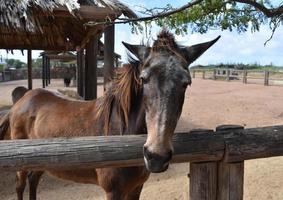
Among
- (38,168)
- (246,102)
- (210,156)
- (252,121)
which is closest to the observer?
(38,168)

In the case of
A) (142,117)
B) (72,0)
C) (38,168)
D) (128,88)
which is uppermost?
(72,0)

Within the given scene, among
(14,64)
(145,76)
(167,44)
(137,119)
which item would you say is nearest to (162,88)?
(145,76)

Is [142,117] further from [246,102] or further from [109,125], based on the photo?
[246,102]

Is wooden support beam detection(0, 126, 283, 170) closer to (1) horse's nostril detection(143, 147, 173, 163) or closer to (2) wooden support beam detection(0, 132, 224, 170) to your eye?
(2) wooden support beam detection(0, 132, 224, 170)

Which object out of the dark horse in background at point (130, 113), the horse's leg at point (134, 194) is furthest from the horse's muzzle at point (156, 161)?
the horse's leg at point (134, 194)

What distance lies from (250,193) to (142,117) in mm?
2666

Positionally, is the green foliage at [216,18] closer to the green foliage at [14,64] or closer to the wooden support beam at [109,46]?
the wooden support beam at [109,46]

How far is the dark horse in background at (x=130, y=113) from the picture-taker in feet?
6.94

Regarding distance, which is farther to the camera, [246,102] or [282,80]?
[282,80]

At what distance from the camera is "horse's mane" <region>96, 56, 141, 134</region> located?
2.75 meters

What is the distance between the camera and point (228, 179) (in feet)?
8.16

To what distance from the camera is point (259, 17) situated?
4.10 meters

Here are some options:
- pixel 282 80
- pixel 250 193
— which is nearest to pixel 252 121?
pixel 250 193

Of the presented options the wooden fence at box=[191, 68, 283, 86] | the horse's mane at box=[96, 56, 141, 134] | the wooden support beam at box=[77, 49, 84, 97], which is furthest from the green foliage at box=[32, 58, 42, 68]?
the horse's mane at box=[96, 56, 141, 134]
